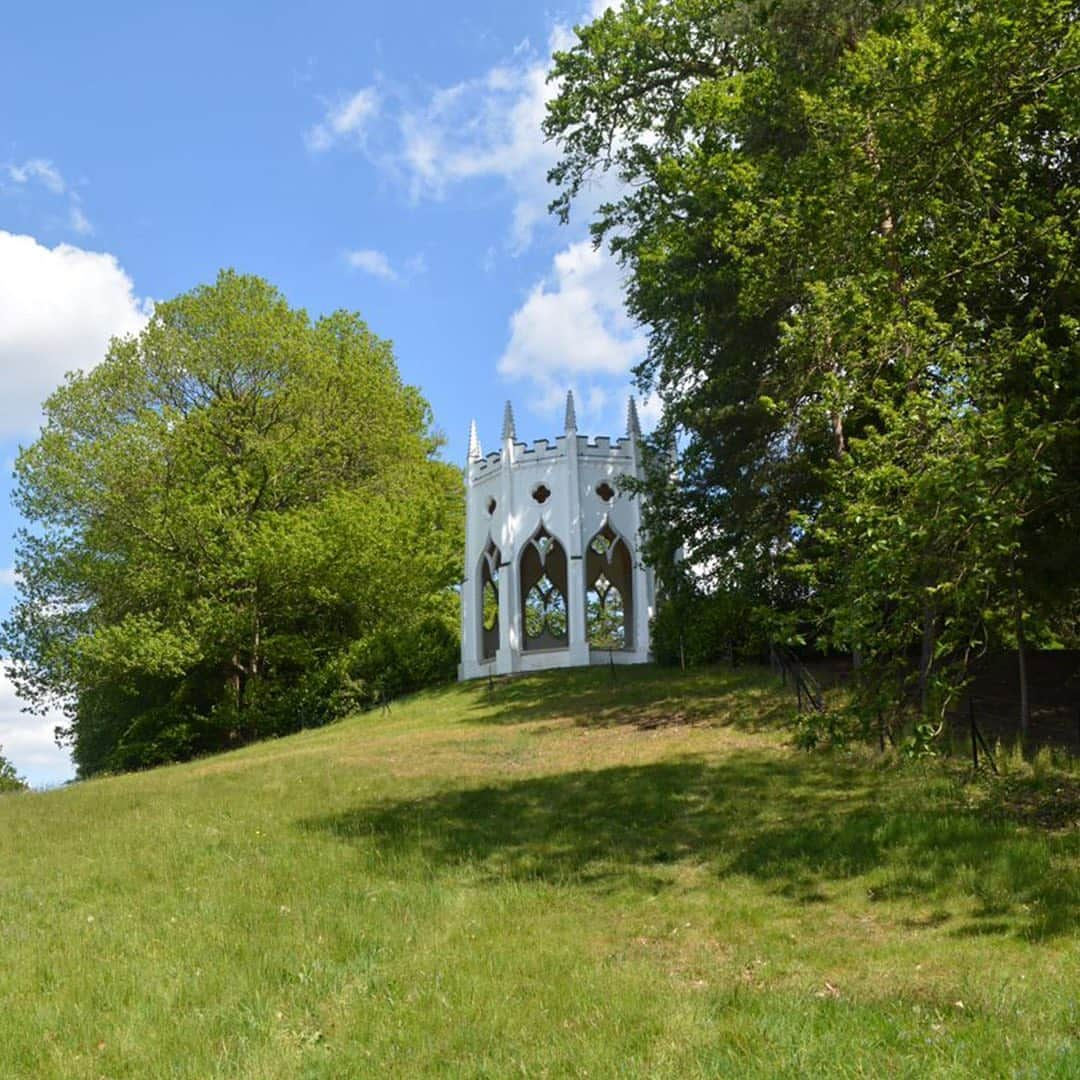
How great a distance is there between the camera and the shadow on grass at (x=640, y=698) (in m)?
19.2

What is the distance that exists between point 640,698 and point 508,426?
1561 cm

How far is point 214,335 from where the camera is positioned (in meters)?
32.9

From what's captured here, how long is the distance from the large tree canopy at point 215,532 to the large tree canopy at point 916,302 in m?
16.2

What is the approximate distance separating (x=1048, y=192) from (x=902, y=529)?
6.38m

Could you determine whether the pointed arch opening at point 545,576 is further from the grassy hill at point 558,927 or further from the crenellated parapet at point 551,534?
the grassy hill at point 558,927

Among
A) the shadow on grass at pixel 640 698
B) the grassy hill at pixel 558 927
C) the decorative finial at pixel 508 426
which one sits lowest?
the grassy hill at pixel 558 927

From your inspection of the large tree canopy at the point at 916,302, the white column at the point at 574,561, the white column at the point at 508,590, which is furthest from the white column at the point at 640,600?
the large tree canopy at the point at 916,302

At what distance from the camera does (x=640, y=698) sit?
914 inches

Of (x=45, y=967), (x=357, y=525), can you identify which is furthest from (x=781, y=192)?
(x=357, y=525)

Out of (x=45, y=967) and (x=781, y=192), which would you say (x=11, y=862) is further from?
(x=781, y=192)

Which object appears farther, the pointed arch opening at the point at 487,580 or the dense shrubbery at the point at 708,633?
the pointed arch opening at the point at 487,580

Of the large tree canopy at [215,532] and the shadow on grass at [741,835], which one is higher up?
the large tree canopy at [215,532]

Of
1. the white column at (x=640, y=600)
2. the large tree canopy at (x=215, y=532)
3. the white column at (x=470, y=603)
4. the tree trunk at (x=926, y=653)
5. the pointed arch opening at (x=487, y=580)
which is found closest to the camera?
the tree trunk at (x=926, y=653)

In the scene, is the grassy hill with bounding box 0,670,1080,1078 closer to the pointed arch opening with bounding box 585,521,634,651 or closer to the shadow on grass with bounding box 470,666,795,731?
the shadow on grass with bounding box 470,666,795,731
